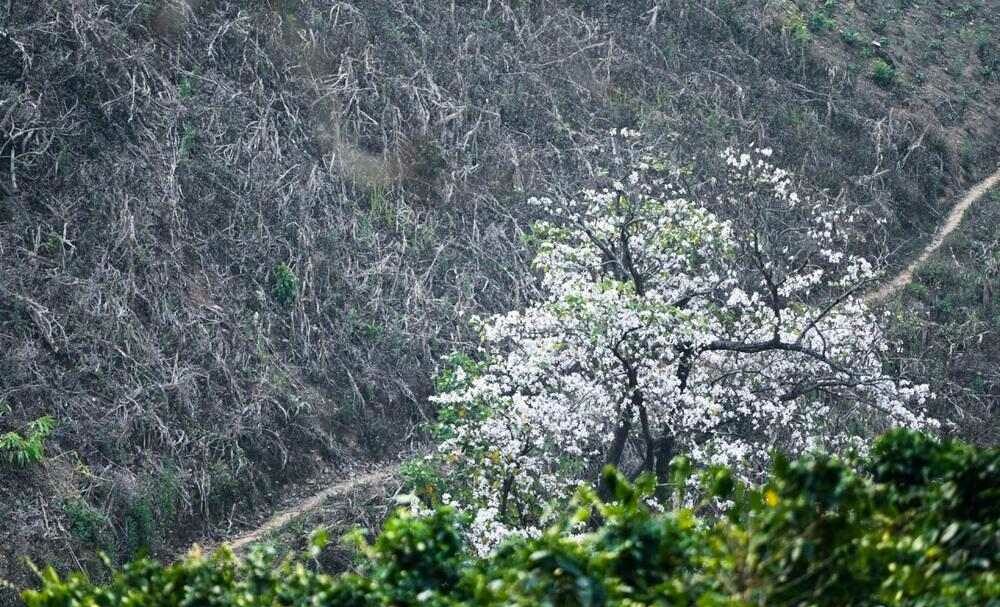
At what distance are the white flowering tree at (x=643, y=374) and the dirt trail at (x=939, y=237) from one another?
7.35m

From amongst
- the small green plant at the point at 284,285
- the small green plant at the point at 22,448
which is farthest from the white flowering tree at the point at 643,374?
the small green plant at the point at 22,448

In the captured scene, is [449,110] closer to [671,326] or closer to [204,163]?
[204,163]

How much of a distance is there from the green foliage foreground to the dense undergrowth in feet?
25.6

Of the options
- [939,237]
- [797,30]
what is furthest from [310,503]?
[797,30]

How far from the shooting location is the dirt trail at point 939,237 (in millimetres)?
22062

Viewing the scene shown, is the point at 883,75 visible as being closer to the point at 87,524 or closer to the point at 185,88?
the point at 185,88

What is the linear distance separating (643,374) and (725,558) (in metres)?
8.47

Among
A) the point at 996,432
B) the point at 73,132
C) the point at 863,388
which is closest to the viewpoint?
the point at 863,388

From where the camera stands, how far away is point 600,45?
2461 centimetres

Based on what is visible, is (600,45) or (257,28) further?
(600,45)

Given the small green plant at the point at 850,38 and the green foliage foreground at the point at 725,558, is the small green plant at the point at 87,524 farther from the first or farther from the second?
the small green plant at the point at 850,38

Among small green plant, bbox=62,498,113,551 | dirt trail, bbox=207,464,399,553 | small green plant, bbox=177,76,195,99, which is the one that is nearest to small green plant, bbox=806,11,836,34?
small green plant, bbox=177,76,195,99

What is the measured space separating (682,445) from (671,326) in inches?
82.9

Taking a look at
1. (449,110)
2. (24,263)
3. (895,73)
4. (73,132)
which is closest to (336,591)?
(24,263)
